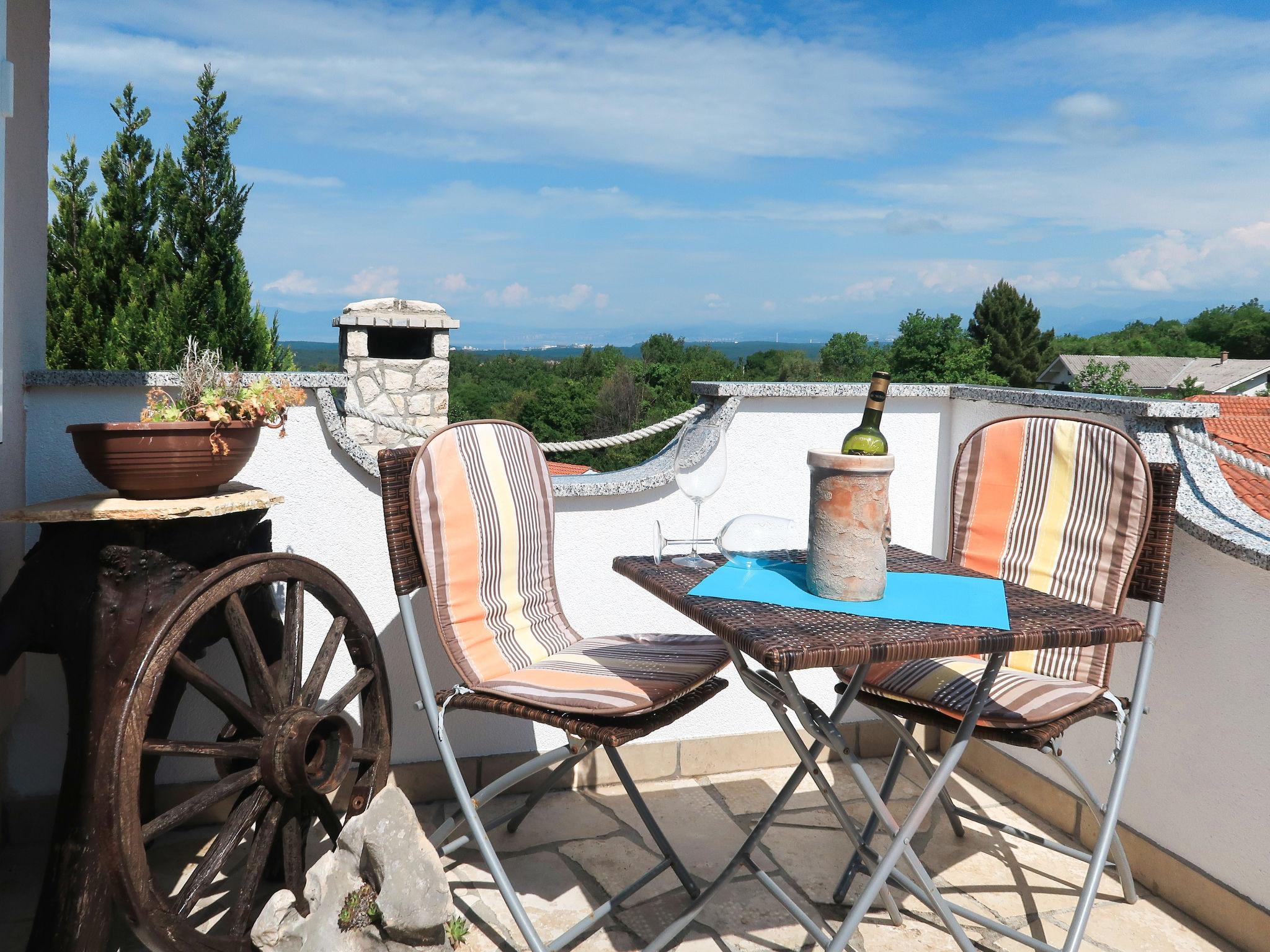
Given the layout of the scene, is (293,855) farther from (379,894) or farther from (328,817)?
(379,894)

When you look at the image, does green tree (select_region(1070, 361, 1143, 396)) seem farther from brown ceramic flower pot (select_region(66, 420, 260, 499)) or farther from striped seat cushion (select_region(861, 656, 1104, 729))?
brown ceramic flower pot (select_region(66, 420, 260, 499))

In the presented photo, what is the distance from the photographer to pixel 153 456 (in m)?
1.88

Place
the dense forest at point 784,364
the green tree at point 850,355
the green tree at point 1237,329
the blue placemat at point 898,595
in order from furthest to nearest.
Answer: the green tree at point 1237,329, the green tree at point 850,355, the dense forest at point 784,364, the blue placemat at point 898,595

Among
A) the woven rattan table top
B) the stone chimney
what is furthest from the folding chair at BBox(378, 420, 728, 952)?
the stone chimney

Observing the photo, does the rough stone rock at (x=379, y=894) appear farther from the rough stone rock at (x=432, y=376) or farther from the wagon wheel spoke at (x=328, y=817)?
the rough stone rock at (x=432, y=376)

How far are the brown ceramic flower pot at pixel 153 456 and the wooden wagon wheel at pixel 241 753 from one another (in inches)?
8.7

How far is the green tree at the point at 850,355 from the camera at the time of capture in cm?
5056

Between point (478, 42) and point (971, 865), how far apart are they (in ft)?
154

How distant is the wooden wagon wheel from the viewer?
1.58 m

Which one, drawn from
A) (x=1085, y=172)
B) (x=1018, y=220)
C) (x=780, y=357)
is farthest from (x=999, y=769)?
(x=1018, y=220)

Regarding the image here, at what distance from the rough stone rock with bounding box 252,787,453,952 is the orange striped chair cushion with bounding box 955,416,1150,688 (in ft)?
4.70

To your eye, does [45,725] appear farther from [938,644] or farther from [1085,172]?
[1085,172]

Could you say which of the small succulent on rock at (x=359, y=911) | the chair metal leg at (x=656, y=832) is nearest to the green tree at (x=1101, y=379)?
the chair metal leg at (x=656, y=832)

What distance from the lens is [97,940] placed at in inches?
67.6
